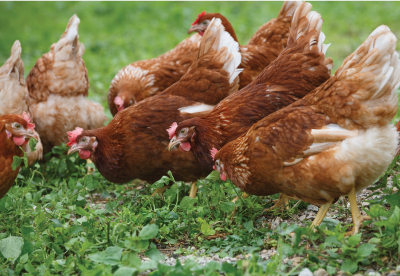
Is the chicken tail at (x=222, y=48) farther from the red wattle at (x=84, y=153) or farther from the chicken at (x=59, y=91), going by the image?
the chicken at (x=59, y=91)

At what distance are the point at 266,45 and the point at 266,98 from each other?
1.52 metres

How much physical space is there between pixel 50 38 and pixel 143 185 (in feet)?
21.9

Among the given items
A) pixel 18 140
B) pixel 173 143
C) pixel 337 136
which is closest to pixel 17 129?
pixel 18 140

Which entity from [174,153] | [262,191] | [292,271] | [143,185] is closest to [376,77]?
[262,191]

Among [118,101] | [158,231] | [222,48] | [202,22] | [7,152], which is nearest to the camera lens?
[158,231]

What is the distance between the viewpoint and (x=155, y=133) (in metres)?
3.65

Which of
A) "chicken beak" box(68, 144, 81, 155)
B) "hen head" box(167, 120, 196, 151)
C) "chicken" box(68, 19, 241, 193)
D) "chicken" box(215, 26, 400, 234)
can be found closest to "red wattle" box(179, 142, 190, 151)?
Answer: "hen head" box(167, 120, 196, 151)

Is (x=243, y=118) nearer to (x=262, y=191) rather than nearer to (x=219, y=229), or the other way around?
(x=262, y=191)

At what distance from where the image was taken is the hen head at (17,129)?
11.1 feet

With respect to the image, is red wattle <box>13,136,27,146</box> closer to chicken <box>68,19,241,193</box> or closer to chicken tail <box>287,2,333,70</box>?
chicken <box>68,19,241,193</box>

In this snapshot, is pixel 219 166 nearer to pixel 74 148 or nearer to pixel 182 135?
pixel 182 135

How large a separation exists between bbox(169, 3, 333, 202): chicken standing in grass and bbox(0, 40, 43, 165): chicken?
6.04 feet

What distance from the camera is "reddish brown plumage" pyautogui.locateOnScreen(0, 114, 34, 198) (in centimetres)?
321

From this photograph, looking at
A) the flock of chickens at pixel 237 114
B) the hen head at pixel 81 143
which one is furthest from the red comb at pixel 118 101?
the hen head at pixel 81 143
